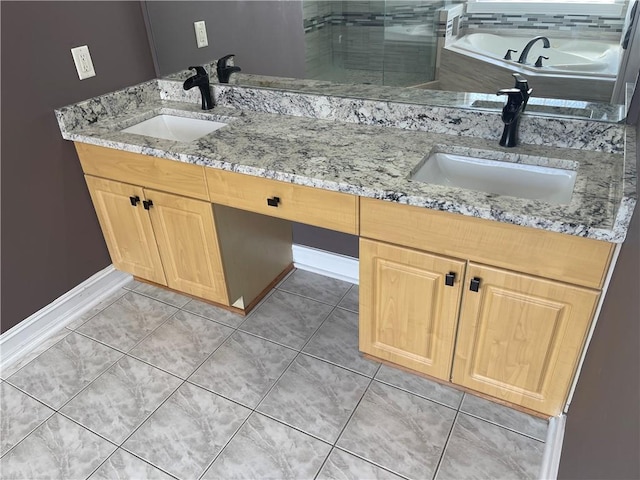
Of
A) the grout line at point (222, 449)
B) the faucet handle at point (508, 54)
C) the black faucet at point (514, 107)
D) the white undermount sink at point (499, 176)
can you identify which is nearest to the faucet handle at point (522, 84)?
the black faucet at point (514, 107)

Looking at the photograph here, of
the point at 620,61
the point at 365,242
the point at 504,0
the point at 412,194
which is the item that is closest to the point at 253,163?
the point at 365,242

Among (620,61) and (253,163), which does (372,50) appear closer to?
(253,163)

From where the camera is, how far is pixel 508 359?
1539 millimetres

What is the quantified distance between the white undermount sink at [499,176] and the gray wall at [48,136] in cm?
152

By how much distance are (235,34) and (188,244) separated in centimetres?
96

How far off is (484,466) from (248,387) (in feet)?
2.88

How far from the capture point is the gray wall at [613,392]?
2.65ft

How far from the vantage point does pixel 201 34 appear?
2.19 metres

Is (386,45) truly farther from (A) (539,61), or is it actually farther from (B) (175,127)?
(B) (175,127)

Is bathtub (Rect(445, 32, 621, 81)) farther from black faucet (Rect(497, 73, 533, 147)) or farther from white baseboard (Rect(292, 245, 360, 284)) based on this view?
white baseboard (Rect(292, 245, 360, 284))

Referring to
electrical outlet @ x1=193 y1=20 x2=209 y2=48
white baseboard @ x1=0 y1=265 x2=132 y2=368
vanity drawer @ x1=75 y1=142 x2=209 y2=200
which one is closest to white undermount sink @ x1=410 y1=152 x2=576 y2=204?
vanity drawer @ x1=75 y1=142 x2=209 y2=200

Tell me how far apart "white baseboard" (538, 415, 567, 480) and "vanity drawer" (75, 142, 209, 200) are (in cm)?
146

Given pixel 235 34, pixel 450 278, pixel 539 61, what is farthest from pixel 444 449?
pixel 235 34

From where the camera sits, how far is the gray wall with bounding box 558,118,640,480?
809 mm
